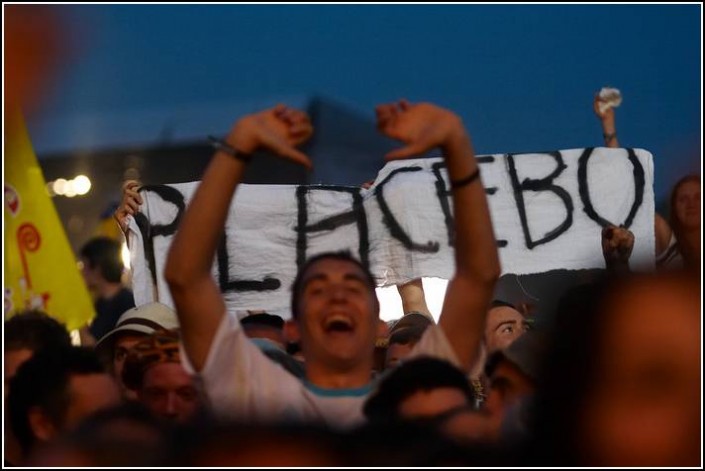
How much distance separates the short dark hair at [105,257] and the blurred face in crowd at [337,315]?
3.20m

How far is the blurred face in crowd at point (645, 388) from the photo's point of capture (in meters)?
1.54

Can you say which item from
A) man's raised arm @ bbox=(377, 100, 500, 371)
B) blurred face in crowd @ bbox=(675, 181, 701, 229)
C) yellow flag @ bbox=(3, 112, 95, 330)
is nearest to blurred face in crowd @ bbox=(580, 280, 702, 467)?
man's raised arm @ bbox=(377, 100, 500, 371)

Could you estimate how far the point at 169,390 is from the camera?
305 cm

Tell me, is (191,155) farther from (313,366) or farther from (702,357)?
(702,357)

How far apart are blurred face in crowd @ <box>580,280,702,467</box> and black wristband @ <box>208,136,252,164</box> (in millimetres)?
995

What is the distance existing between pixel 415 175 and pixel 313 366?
238 cm

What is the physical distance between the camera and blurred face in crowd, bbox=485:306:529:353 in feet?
12.8

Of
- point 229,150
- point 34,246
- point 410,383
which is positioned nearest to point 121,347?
point 34,246

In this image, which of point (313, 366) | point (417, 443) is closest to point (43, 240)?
point (313, 366)

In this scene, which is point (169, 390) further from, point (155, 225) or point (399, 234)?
point (399, 234)

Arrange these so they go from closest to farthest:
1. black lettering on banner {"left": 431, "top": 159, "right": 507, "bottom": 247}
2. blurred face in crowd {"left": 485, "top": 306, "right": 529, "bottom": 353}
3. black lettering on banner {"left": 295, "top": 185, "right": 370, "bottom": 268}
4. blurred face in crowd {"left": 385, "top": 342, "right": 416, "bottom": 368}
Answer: blurred face in crowd {"left": 385, "top": 342, "right": 416, "bottom": 368} < blurred face in crowd {"left": 485, "top": 306, "right": 529, "bottom": 353} < black lettering on banner {"left": 295, "top": 185, "right": 370, "bottom": 268} < black lettering on banner {"left": 431, "top": 159, "right": 507, "bottom": 247}

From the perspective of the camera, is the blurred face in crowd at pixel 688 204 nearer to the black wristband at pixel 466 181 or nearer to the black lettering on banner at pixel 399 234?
the black wristband at pixel 466 181

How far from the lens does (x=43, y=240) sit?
4.79 metres

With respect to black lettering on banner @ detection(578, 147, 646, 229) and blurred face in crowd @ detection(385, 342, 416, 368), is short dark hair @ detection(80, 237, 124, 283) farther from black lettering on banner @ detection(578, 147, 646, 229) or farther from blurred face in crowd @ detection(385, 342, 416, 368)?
blurred face in crowd @ detection(385, 342, 416, 368)
